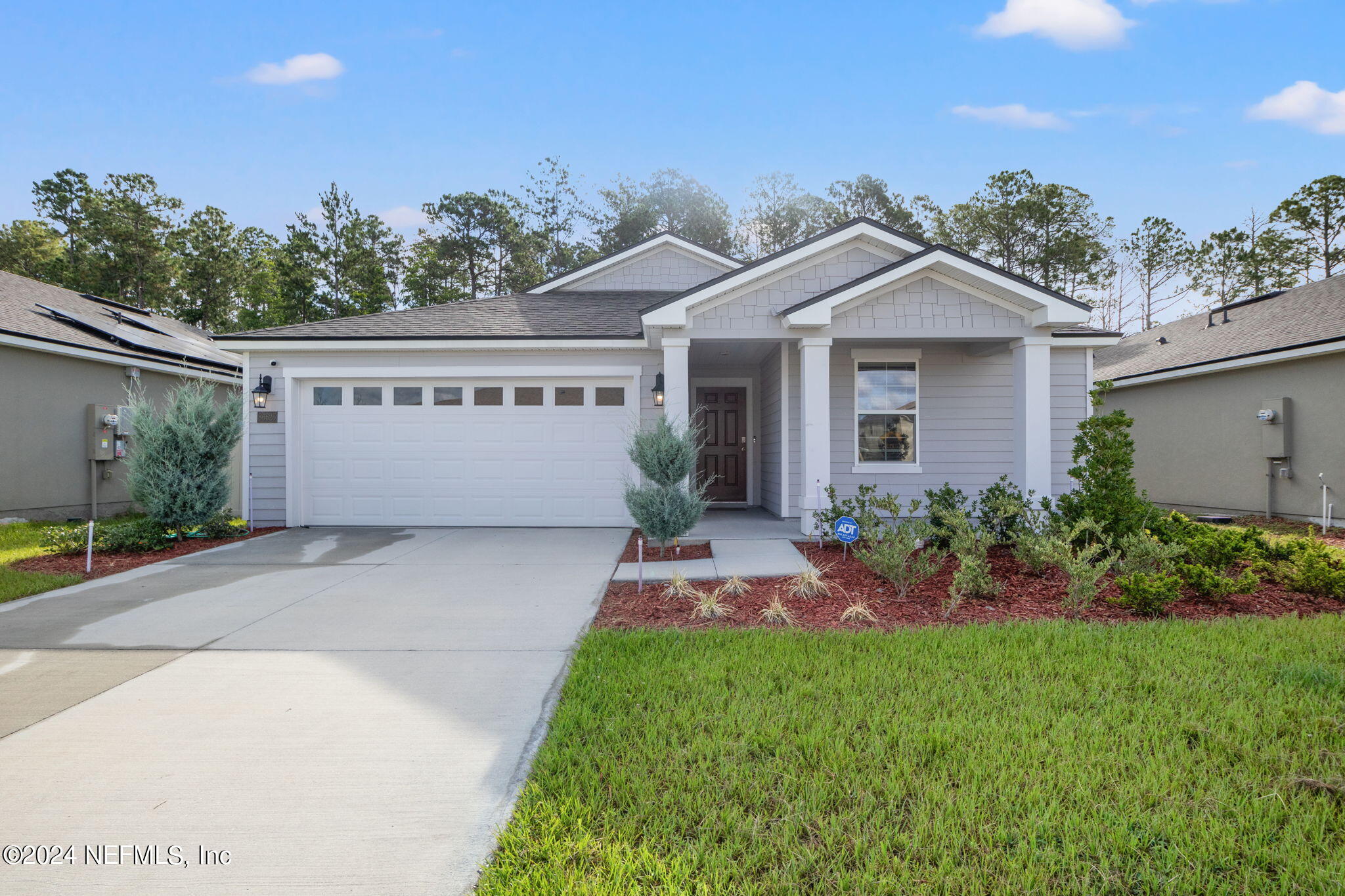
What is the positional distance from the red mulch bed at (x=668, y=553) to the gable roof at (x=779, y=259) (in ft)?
9.98

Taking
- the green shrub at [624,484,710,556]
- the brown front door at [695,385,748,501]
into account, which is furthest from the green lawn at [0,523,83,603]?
the brown front door at [695,385,748,501]

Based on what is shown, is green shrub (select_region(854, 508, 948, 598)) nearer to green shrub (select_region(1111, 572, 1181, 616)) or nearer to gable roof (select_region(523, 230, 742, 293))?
green shrub (select_region(1111, 572, 1181, 616))

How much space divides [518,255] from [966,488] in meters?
25.6

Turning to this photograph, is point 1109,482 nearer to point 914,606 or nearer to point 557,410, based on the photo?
point 914,606

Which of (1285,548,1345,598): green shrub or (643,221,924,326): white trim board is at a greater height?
(643,221,924,326): white trim board

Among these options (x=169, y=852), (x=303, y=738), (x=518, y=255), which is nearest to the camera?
(x=169, y=852)

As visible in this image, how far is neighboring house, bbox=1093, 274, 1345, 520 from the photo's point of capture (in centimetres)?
1025

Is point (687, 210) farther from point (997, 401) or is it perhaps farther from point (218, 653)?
point (218, 653)

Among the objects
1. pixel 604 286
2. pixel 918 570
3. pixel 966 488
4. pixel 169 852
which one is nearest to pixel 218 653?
pixel 169 852

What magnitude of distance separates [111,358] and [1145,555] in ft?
50.8

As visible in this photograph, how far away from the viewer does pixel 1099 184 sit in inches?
1030

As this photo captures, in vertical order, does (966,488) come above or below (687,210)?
below

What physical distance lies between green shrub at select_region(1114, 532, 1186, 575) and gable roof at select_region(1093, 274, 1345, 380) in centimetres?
713

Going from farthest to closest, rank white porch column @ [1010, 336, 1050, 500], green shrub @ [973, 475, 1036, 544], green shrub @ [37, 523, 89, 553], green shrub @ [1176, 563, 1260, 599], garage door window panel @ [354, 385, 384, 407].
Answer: garage door window panel @ [354, 385, 384, 407], white porch column @ [1010, 336, 1050, 500], green shrub @ [37, 523, 89, 553], green shrub @ [973, 475, 1036, 544], green shrub @ [1176, 563, 1260, 599]
